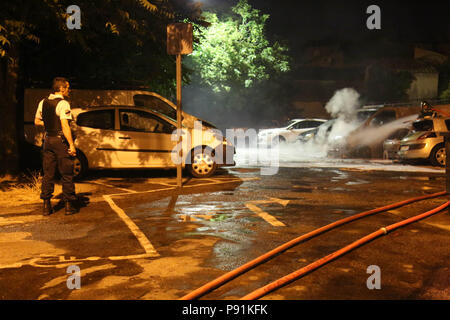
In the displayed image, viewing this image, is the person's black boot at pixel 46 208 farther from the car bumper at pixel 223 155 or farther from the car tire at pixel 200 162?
the car bumper at pixel 223 155

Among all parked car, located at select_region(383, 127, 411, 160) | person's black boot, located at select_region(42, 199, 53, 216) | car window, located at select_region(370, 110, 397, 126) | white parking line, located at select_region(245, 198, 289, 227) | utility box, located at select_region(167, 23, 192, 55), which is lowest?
white parking line, located at select_region(245, 198, 289, 227)

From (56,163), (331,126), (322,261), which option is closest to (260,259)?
(322,261)

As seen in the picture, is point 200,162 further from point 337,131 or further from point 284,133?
point 284,133

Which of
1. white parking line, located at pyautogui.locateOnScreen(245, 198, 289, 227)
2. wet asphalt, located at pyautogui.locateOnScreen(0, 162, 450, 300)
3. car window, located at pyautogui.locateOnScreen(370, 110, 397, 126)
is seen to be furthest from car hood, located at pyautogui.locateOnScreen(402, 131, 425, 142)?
white parking line, located at pyautogui.locateOnScreen(245, 198, 289, 227)

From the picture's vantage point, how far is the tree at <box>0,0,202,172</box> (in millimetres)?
9403

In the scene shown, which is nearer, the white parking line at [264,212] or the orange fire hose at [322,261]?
the orange fire hose at [322,261]

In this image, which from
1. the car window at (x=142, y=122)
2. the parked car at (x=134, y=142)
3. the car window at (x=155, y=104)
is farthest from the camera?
the car window at (x=155, y=104)

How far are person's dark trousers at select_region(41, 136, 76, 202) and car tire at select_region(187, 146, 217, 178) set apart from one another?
15.0 ft

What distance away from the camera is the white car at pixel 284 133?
86.3 ft

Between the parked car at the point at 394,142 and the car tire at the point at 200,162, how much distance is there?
24.3 ft

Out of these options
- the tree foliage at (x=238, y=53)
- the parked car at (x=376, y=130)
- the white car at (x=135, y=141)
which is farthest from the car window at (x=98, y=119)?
the tree foliage at (x=238, y=53)

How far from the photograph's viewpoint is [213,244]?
544 cm

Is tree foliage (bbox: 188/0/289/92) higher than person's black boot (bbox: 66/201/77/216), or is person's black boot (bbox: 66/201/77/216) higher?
tree foliage (bbox: 188/0/289/92)

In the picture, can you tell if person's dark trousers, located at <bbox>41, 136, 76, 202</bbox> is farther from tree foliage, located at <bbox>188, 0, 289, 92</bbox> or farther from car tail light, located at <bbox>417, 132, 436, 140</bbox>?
tree foliage, located at <bbox>188, 0, 289, 92</bbox>
